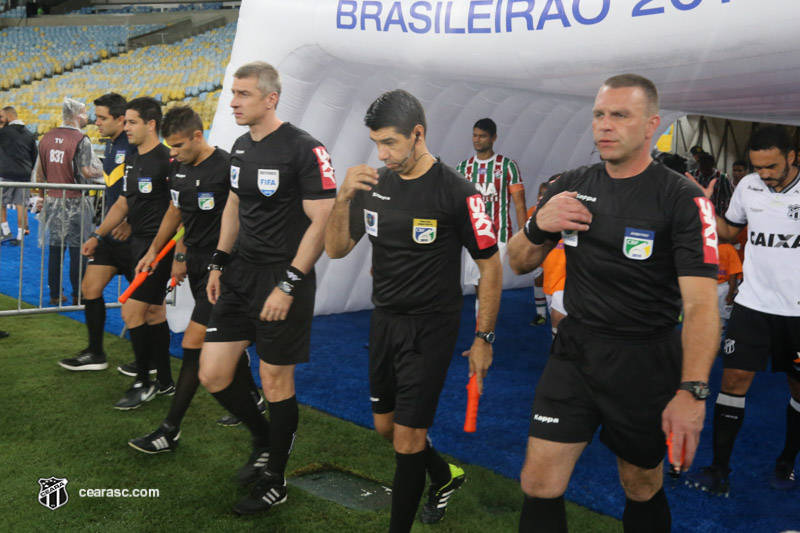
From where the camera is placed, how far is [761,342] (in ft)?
12.7

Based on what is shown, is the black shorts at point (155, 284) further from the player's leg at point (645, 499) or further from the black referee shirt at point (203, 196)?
the player's leg at point (645, 499)

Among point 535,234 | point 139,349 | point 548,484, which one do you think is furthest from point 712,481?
point 139,349

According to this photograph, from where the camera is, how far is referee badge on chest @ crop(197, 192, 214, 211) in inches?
163

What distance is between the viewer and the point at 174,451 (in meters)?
4.05

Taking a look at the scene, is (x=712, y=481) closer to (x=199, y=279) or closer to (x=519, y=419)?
(x=519, y=419)

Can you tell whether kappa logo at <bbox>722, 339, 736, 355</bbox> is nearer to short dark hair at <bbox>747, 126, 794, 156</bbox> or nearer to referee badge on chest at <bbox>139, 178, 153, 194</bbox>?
short dark hair at <bbox>747, 126, 794, 156</bbox>

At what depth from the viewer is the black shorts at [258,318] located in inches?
135

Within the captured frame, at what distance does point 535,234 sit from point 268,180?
137cm

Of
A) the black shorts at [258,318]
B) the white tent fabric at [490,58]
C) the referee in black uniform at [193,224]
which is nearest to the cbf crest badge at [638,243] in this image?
the black shorts at [258,318]

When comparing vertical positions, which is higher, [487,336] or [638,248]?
[638,248]

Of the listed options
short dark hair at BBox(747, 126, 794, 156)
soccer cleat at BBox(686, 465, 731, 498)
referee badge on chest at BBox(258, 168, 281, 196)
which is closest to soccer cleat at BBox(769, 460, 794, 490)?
soccer cleat at BBox(686, 465, 731, 498)

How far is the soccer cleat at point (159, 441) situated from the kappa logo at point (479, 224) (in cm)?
209

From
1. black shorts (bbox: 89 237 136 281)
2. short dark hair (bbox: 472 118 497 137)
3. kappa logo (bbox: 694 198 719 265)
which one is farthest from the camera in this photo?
short dark hair (bbox: 472 118 497 137)

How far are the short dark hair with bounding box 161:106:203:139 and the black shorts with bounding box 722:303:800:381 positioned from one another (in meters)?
3.04
